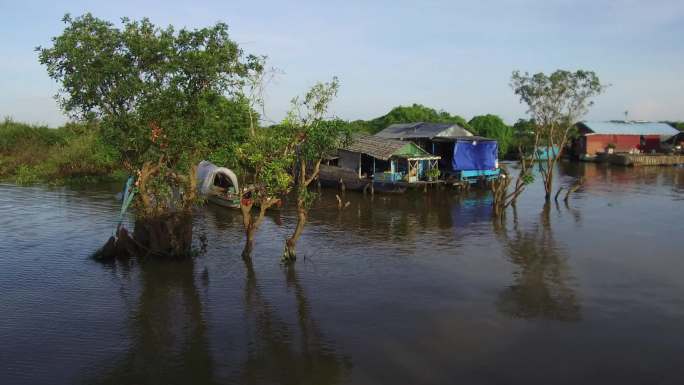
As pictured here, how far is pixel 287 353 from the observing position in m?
12.5

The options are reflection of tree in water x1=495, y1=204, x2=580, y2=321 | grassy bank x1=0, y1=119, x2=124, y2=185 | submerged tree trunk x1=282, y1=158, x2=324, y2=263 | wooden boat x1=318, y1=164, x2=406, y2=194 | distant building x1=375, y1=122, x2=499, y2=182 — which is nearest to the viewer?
reflection of tree in water x1=495, y1=204, x2=580, y2=321

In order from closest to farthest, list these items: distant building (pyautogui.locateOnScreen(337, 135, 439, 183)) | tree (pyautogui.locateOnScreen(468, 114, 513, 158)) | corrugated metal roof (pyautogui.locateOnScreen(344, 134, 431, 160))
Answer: corrugated metal roof (pyautogui.locateOnScreen(344, 134, 431, 160))
distant building (pyautogui.locateOnScreen(337, 135, 439, 183))
tree (pyautogui.locateOnScreen(468, 114, 513, 158))

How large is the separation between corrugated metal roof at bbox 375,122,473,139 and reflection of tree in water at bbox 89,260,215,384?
27165 mm

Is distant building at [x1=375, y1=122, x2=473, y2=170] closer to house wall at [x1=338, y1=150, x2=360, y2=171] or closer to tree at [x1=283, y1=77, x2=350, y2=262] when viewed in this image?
house wall at [x1=338, y1=150, x2=360, y2=171]

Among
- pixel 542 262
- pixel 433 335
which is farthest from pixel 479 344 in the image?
pixel 542 262

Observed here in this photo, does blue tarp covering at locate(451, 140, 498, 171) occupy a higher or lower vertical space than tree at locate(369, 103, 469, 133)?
lower

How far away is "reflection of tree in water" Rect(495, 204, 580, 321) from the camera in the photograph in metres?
15.2

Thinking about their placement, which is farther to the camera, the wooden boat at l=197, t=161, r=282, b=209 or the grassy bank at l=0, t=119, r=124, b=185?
the grassy bank at l=0, t=119, r=124, b=185

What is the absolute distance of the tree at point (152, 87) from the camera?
58.6 feet

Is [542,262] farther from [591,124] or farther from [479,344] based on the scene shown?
[591,124]

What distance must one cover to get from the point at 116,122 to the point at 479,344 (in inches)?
536

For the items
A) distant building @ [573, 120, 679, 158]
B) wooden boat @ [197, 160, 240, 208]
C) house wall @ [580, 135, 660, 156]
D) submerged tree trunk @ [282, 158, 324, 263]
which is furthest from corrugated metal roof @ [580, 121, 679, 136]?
submerged tree trunk @ [282, 158, 324, 263]

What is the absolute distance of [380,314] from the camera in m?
14.9

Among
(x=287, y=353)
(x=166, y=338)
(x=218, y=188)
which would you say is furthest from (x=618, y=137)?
(x=166, y=338)
